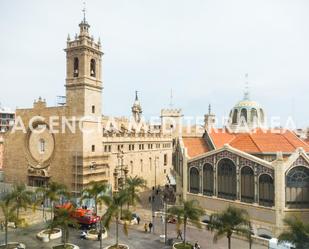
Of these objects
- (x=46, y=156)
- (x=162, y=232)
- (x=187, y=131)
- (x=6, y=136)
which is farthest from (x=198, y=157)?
(x=187, y=131)

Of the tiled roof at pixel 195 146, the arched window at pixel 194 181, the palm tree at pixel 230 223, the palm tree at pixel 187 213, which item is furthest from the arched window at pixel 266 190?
the tiled roof at pixel 195 146

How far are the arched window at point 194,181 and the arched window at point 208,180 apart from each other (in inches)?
49.1

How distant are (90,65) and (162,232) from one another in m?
29.7

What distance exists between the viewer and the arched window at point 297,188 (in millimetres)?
39656

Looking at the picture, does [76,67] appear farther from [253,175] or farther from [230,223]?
[230,223]

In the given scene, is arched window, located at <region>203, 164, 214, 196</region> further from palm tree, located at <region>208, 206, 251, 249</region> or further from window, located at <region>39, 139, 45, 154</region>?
window, located at <region>39, 139, 45, 154</region>

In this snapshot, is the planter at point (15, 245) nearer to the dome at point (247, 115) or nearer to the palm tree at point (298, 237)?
the palm tree at point (298, 237)

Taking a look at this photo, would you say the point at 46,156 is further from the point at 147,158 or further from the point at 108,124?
the point at 147,158

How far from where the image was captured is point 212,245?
37250 mm

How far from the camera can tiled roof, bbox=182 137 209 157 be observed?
53.6 m

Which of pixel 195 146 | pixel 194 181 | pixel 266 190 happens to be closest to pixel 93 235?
pixel 194 181

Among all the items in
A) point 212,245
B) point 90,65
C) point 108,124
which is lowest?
point 212,245

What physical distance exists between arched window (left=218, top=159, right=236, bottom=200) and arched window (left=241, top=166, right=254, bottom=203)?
1.31 meters

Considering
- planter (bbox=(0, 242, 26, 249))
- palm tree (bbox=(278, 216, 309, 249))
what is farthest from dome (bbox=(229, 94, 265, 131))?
planter (bbox=(0, 242, 26, 249))
